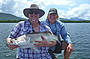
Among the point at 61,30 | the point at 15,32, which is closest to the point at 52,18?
the point at 61,30

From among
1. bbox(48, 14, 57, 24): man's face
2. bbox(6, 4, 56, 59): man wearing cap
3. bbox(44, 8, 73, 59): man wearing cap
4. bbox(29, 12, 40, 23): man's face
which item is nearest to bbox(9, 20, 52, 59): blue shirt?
bbox(6, 4, 56, 59): man wearing cap

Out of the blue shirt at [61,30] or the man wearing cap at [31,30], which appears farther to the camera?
the blue shirt at [61,30]

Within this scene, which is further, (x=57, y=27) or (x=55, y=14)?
(x=55, y=14)

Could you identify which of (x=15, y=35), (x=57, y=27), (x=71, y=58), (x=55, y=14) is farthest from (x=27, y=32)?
(x=71, y=58)

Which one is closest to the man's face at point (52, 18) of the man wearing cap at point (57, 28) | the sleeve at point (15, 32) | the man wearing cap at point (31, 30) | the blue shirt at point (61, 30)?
the man wearing cap at point (57, 28)

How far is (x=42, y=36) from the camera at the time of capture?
11.8ft

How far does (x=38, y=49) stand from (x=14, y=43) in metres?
0.53

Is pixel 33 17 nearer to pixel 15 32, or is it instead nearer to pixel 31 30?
pixel 31 30

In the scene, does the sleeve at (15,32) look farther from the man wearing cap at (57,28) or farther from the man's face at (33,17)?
the man wearing cap at (57,28)

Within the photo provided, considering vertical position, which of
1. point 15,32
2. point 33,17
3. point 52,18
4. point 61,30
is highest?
point 33,17

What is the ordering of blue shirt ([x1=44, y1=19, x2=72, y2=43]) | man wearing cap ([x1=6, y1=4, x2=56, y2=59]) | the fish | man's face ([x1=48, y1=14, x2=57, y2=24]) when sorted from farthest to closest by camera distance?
man's face ([x1=48, y1=14, x2=57, y2=24]), blue shirt ([x1=44, y1=19, x2=72, y2=43]), man wearing cap ([x1=6, y1=4, x2=56, y2=59]), the fish

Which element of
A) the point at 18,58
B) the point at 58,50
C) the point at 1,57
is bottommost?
the point at 1,57

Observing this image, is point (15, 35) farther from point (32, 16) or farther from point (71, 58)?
point (71, 58)

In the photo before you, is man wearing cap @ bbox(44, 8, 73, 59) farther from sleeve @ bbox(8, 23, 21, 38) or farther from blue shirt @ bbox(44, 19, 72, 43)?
sleeve @ bbox(8, 23, 21, 38)
